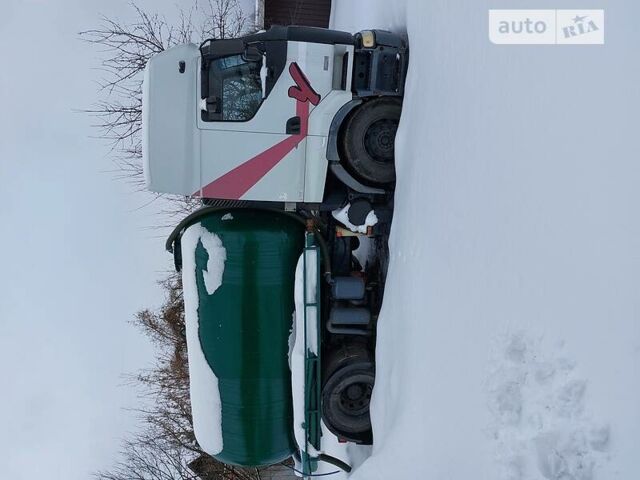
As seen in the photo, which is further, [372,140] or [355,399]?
[355,399]

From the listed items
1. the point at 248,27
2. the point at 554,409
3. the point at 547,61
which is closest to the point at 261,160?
the point at 547,61

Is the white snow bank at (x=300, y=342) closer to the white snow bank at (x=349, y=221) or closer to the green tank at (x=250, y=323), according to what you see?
the green tank at (x=250, y=323)

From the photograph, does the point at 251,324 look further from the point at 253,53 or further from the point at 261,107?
the point at 253,53

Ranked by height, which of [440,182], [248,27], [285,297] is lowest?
[285,297]

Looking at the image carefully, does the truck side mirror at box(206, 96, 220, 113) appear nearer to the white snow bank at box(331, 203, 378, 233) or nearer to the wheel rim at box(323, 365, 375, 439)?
the white snow bank at box(331, 203, 378, 233)

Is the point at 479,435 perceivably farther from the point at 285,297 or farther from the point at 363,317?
the point at 285,297

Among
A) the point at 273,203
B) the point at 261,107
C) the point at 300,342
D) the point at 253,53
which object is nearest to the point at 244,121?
the point at 261,107

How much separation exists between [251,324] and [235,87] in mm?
1844

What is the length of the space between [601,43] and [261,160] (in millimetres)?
2368

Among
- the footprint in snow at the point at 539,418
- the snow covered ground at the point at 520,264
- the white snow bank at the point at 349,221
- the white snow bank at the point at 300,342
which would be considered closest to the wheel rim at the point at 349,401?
the white snow bank at the point at 300,342

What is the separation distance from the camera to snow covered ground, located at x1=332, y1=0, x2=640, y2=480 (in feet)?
9.13

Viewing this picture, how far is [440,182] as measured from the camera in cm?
344

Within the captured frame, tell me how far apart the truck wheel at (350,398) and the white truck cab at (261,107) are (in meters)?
1.40

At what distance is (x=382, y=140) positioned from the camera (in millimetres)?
4234
